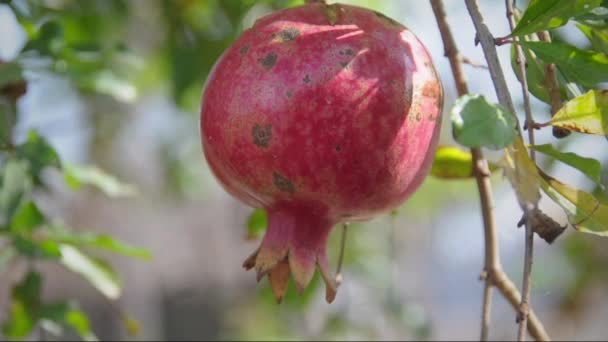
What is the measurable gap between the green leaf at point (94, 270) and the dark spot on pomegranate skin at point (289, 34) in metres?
0.68

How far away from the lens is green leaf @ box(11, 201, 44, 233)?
54.4 inches

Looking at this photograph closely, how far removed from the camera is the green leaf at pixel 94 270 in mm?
1461

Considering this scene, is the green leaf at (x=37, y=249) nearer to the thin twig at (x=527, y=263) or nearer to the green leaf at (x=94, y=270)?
the green leaf at (x=94, y=270)

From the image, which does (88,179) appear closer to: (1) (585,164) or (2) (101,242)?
(2) (101,242)

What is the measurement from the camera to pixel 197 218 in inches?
200

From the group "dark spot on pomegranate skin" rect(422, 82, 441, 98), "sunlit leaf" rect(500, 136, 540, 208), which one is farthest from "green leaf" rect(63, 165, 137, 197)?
"sunlit leaf" rect(500, 136, 540, 208)

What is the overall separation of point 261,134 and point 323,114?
7cm

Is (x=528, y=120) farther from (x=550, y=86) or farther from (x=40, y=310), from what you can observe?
(x=40, y=310)

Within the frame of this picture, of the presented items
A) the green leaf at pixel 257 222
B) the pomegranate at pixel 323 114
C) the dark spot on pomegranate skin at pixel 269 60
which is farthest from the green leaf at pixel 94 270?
the dark spot on pomegranate skin at pixel 269 60

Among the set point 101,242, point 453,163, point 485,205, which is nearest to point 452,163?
point 453,163

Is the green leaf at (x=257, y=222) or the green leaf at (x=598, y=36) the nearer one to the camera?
the green leaf at (x=598, y=36)

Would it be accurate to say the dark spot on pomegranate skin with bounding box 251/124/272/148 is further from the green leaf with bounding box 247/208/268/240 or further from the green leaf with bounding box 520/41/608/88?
the green leaf with bounding box 247/208/268/240

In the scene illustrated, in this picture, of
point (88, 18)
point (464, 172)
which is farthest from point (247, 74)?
point (88, 18)

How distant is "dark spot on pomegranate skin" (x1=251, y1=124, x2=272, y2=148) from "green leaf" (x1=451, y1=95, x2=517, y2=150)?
20cm
